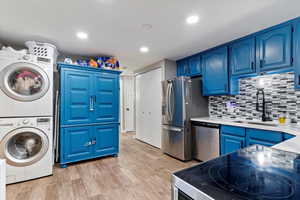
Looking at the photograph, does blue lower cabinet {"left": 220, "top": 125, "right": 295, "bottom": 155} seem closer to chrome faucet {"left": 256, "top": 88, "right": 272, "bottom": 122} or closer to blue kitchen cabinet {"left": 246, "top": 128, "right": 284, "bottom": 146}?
blue kitchen cabinet {"left": 246, "top": 128, "right": 284, "bottom": 146}

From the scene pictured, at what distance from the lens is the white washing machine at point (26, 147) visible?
2.06 m

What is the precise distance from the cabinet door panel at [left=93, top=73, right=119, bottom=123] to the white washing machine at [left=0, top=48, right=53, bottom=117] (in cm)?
82

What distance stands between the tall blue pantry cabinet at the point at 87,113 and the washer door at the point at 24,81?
364mm

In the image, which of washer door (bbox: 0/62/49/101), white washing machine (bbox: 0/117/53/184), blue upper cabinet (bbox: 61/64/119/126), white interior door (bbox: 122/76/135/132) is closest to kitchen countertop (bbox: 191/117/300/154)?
blue upper cabinet (bbox: 61/64/119/126)

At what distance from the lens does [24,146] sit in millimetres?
2236

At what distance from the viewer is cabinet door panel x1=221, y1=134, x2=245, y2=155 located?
2.19m

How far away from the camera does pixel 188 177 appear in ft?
2.17

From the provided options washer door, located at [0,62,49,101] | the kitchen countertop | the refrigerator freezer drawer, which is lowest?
the refrigerator freezer drawer

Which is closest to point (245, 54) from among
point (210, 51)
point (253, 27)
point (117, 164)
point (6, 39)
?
point (253, 27)

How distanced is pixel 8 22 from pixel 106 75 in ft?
5.21

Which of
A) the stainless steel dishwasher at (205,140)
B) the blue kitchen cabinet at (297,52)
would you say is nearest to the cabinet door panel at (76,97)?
the stainless steel dishwasher at (205,140)

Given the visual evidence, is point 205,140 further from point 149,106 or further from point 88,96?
point 88,96

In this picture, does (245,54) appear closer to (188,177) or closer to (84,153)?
(188,177)

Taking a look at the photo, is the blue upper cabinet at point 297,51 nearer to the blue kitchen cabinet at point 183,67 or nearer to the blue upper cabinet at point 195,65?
the blue upper cabinet at point 195,65
